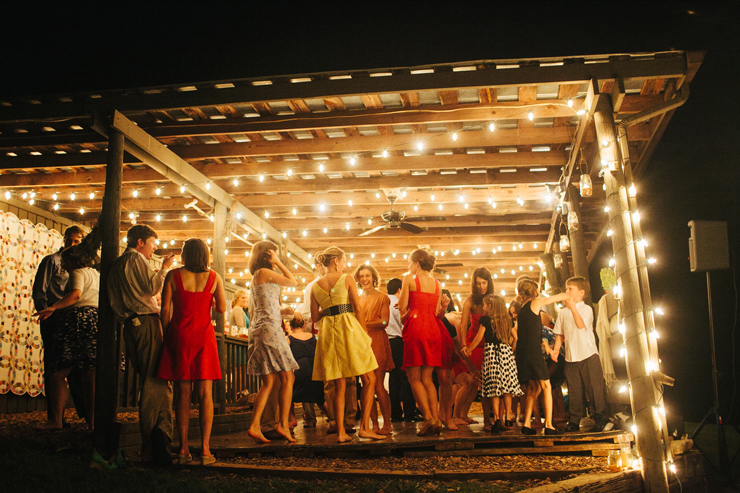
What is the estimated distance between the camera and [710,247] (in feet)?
18.7

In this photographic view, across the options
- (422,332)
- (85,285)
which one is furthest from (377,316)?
(85,285)

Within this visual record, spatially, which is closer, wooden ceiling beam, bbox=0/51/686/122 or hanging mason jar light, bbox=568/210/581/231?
wooden ceiling beam, bbox=0/51/686/122

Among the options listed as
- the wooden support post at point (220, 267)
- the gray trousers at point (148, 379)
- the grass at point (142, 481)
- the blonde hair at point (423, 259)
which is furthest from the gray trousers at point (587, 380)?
the wooden support post at point (220, 267)

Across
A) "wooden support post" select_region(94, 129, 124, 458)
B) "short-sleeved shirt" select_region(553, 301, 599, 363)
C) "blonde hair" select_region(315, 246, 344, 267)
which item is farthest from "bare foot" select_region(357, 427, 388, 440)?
"short-sleeved shirt" select_region(553, 301, 599, 363)

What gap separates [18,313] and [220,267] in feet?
8.87

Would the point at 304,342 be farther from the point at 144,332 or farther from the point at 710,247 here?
the point at 710,247

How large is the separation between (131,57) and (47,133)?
1492 mm

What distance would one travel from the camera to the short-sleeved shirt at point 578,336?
17.9 feet

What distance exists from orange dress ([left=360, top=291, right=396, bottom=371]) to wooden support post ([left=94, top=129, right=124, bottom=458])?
2277 millimetres

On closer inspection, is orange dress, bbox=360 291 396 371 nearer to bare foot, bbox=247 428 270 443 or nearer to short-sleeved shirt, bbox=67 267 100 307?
bare foot, bbox=247 428 270 443

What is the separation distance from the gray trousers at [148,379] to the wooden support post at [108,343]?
0.63 meters

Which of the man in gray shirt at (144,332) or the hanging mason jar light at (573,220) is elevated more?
the hanging mason jar light at (573,220)

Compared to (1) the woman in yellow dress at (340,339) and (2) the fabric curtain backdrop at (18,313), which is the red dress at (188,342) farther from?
(2) the fabric curtain backdrop at (18,313)

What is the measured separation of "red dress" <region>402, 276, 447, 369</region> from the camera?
192 inches
